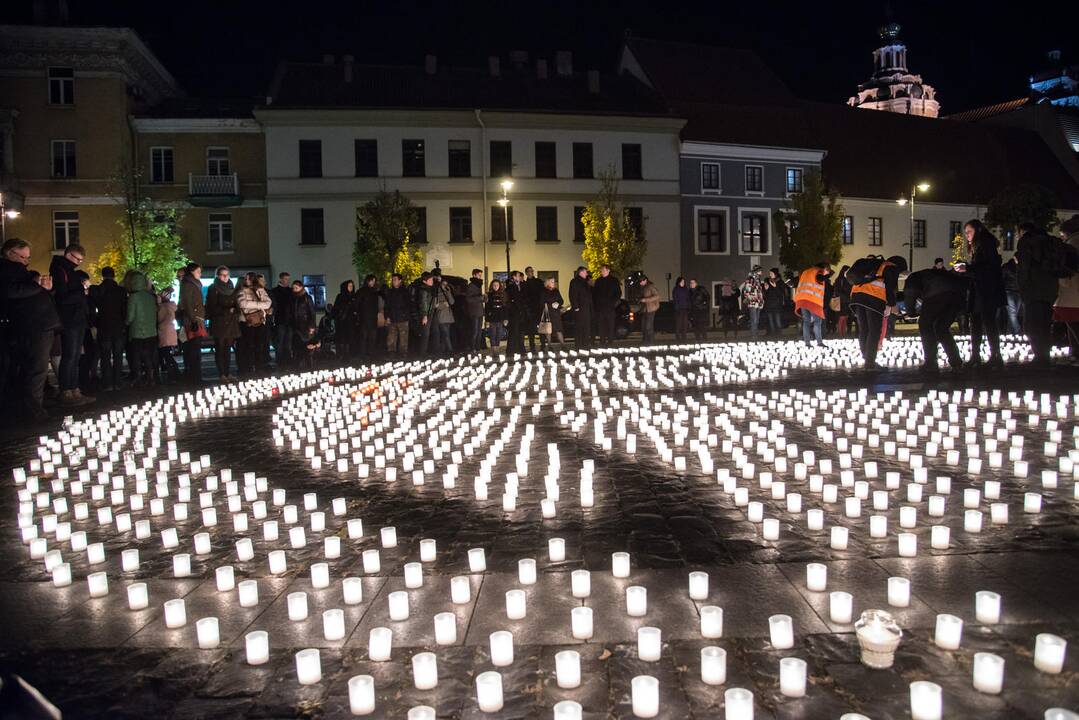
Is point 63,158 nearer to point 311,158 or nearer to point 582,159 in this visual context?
point 311,158

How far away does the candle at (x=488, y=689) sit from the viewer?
2.71 metres

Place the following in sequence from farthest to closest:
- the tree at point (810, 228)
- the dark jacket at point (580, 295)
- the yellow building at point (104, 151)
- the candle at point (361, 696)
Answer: the tree at point (810, 228), the yellow building at point (104, 151), the dark jacket at point (580, 295), the candle at point (361, 696)

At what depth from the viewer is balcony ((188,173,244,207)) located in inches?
1563

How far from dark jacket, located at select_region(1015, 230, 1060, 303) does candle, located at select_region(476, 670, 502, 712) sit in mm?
10933

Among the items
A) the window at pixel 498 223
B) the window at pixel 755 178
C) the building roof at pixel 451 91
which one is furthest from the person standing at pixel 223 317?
the window at pixel 755 178

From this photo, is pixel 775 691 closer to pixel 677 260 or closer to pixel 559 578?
pixel 559 578

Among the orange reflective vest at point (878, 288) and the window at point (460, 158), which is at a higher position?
the window at point (460, 158)

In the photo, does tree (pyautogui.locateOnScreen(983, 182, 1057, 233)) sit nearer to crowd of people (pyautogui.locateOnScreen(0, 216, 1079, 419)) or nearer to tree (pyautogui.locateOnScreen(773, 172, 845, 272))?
tree (pyautogui.locateOnScreen(773, 172, 845, 272))

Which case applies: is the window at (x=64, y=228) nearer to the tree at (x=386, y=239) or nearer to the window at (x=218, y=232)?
the window at (x=218, y=232)

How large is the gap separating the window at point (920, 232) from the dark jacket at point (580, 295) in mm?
39658

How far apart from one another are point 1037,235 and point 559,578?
9.94 m

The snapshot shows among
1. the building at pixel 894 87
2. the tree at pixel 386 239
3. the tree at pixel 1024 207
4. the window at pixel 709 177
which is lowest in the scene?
the tree at pixel 386 239

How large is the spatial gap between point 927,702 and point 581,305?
1860cm

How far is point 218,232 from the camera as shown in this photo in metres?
40.7
